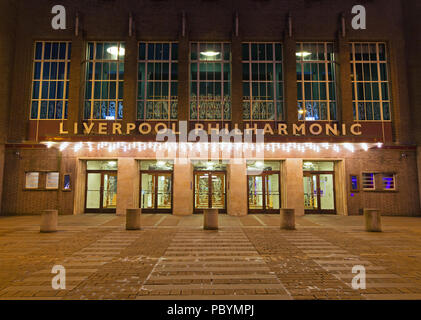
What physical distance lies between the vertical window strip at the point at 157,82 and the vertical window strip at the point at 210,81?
119cm

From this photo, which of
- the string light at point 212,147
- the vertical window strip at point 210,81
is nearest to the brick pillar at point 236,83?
the vertical window strip at point 210,81

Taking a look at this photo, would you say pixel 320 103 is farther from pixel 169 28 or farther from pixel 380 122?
pixel 169 28

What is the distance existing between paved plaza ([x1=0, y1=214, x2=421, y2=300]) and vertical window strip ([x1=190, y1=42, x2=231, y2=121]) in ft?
26.0

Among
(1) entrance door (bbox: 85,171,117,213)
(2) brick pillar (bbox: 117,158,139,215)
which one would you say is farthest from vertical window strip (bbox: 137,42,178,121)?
(1) entrance door (bbox: 85,171,117,213)

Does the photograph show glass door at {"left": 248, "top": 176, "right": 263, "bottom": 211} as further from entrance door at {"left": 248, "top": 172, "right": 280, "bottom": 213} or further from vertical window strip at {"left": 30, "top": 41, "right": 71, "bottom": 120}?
vertical window strip at {"left": 30, "top": 41, "right": 71, "bottom": 120}

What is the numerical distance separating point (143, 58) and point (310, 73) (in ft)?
35.5

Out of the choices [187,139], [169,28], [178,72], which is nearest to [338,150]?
[187,139]

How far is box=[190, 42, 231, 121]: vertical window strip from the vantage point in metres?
16.5

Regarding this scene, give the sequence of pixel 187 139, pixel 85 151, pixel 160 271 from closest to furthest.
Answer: pixel 160 271, pixel 187 139, pixel 85 151

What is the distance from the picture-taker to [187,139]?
14711mm

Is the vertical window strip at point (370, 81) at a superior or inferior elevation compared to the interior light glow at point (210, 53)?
inferior

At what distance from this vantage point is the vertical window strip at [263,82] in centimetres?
1644

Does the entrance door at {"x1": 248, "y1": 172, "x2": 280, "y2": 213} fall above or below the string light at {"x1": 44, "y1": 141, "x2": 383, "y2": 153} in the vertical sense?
below

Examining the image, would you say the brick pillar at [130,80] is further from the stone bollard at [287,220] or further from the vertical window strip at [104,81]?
the stone bollard at [287,220]
